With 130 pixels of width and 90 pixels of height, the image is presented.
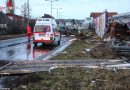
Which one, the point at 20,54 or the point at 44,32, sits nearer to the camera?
the point at 20,54

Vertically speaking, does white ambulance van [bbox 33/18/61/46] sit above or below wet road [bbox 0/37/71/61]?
above

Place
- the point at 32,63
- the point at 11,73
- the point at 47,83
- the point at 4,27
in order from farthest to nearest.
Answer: the point at 4,27 → the point at 32,63 → the point at 11,73 → the point at 47,83

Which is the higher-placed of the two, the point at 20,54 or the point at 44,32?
the point at 44,32

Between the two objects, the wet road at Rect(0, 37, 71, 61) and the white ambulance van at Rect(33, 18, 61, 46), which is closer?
the wet road at Rect(0, 37, 71, 61)

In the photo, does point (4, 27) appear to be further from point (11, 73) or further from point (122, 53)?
point (11, 73)

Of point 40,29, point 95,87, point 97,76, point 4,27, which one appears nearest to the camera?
point 95,87

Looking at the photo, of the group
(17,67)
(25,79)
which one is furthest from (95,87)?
(17,67)

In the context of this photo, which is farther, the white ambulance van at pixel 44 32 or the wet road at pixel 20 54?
the white ambulance van at pixel 44 32

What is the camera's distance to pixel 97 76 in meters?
12.2

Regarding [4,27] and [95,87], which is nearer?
[95,87]

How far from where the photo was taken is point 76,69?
13.9 m

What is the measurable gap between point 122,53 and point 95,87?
39.4 feet

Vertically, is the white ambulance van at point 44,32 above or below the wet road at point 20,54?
above

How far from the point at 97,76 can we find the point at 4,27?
66.6 m
